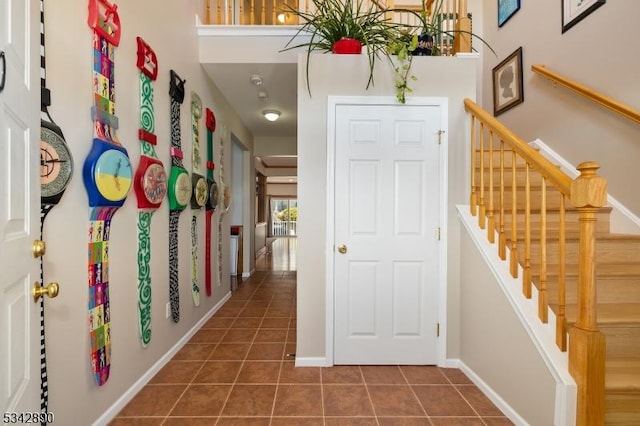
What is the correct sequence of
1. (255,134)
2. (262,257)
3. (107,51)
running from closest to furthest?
(107,51) < (255,134) < (262,257)

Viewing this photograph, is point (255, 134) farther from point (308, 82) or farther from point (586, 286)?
point (586, 286)

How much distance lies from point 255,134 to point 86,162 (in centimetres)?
456

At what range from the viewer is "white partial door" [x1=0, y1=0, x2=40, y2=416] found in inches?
33.1

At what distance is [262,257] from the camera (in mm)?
7379

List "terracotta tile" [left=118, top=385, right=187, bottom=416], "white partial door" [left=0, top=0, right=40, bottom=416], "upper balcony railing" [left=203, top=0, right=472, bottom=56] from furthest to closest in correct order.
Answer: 1. "upper balcony railing" [left=203, top=0, right=472, bottom=56]
2. "terracotta tile" [left=118, top=385, right=187, bottom=416]
3. "white partial door" [left=0, top=0, right=40, bottom=416]

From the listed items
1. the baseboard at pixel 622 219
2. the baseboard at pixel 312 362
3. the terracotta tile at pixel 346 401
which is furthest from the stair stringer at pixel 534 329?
the baseboard at pixel 622 219

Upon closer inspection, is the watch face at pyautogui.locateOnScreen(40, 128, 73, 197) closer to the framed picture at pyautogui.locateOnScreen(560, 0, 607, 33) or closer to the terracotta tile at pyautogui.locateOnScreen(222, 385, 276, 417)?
the terracotta tile at pyautogui.locateOnScreen(222, 385, 276, 417)

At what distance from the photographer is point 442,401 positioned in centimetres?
185

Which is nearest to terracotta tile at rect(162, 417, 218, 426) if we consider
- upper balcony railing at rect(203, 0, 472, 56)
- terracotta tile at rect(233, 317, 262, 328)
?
terracotta tile at rect(233, 317, 262, 328)

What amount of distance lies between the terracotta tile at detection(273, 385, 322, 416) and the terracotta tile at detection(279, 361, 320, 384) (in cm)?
7

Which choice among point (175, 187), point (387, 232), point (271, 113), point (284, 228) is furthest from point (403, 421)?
point (284, 228)

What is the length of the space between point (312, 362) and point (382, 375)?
529 millimetres

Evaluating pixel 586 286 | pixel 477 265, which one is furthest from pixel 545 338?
pixel 477 265

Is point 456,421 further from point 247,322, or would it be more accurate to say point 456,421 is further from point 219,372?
point 247,322
